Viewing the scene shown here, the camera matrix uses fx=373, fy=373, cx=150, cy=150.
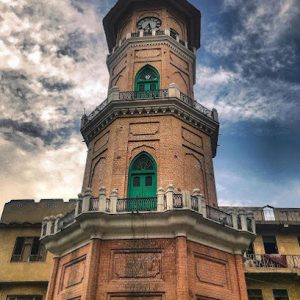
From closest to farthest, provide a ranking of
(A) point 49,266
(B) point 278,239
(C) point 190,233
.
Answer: (C) point 190,233, (A) point 49,266, (B) point 278,239

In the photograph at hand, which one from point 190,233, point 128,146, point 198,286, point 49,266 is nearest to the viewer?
point 198,286

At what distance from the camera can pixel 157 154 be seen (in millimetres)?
21062

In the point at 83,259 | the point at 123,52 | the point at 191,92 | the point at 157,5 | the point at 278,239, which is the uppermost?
the point at 157,5

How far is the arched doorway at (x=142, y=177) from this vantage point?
65.7ft

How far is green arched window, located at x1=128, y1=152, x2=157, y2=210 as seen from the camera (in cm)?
2002

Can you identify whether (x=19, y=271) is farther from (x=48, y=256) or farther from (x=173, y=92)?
(x=173, y=92)

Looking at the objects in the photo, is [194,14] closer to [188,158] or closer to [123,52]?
[123,52]

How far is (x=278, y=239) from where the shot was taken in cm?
2944

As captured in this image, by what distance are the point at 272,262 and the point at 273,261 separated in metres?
0.11

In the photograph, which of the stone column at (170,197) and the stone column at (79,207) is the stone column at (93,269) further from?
the stone column at (170,197)

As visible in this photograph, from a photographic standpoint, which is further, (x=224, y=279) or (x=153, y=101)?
(x=153, y=101)

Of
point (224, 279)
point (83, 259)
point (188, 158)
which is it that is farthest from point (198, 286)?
point (188, 158)

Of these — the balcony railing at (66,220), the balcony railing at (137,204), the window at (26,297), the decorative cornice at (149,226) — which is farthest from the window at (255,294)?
the balcony railing at (66,220)

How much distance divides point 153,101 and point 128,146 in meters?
3.25
